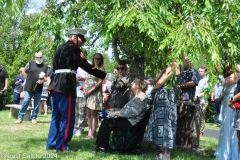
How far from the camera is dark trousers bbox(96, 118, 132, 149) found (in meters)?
5.86

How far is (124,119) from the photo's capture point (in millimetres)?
5918

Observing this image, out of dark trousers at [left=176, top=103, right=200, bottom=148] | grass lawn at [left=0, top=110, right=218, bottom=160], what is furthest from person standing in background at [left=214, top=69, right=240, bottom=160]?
dark trousers at [left=176, top=103, right=200, bottom=148]

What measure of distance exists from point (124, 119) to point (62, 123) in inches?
39.5

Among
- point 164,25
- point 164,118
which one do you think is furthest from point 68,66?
point 164,25

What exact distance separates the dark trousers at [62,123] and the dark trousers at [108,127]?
50cm

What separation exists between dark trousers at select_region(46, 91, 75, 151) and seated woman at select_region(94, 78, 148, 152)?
1.71 ft

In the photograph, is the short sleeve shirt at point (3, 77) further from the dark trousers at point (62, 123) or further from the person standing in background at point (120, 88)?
the dark trousers at point (62, 123)

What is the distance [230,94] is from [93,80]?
2.81 m

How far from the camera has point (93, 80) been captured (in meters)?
7.44

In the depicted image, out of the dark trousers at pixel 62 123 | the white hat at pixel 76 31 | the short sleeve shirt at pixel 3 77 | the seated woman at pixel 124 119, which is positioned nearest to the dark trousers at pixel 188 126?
the seated woman at pixel 124 119

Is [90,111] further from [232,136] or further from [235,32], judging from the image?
[235,32]

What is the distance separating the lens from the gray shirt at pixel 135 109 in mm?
5805

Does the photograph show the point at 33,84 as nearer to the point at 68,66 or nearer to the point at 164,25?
the point at 68,66

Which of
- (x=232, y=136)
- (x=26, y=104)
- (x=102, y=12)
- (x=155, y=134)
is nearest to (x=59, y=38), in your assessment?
(x=102, y=12)
